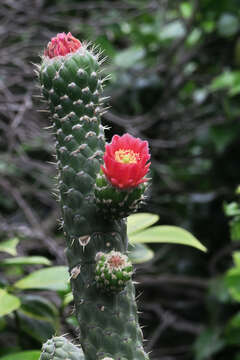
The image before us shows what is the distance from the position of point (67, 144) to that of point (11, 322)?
1070 mm

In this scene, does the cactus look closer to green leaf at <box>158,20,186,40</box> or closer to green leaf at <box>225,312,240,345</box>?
green leaf at <box>225,312,240,345</box>

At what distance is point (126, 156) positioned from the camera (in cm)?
99

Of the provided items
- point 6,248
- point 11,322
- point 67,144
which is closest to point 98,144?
point 67,144

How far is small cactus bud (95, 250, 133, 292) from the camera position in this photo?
3.20 ft

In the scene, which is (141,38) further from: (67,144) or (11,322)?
(67,144)

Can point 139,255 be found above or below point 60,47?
below

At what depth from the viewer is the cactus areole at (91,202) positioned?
990 mm

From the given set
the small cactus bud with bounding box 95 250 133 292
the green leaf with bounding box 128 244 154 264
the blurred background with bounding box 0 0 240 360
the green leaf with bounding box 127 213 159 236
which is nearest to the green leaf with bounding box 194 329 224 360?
the blurred background with bounding box 0 0 240 360

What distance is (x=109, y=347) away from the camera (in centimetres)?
101

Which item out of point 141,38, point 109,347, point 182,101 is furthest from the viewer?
point 182,101

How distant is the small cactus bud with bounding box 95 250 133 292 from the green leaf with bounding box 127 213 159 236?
1.89 feet

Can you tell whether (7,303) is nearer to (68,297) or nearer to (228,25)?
(68,297)

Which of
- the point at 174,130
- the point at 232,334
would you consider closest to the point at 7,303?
the point at 232,334

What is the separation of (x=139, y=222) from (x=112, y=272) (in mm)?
660
